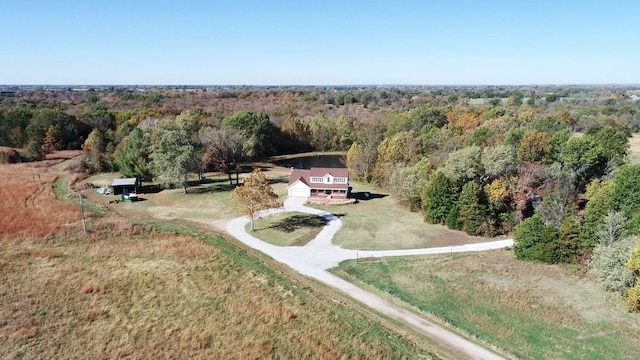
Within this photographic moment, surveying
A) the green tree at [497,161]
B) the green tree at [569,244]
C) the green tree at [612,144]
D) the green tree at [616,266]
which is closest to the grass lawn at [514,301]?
the green tree at [616,266]

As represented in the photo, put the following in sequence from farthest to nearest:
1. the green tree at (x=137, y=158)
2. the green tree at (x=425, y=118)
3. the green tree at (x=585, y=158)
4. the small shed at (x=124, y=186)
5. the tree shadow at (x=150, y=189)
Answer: the green tree at (x=425, y=118) → the tree shadow at (x=150, y=189) → the green tree at (x=137, y=158) → the small shed at (x=124, y=186) → the green tree at (x=585, y=158)

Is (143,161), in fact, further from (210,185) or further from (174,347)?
(174,347)

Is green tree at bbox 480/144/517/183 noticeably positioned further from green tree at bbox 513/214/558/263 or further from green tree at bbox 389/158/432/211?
green tree at bbox 513/214/558/263

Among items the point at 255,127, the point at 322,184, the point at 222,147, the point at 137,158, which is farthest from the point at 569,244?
the point at 255,127

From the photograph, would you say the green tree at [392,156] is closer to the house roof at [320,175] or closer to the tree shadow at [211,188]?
the house roof at [320,175]

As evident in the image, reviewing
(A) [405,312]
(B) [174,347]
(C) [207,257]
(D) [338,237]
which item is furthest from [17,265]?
(A) [405,312]

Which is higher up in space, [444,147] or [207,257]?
[444,147]
